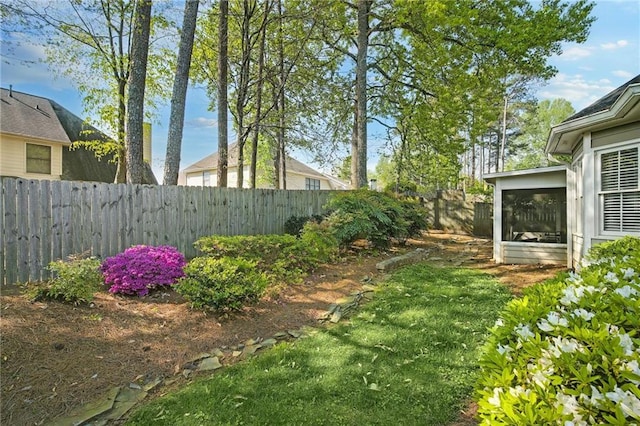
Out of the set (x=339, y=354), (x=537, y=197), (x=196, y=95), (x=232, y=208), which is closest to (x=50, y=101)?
(x=196, y=95)

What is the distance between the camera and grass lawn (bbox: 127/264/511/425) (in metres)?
2.43

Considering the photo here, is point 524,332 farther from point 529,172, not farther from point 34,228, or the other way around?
point 529,172

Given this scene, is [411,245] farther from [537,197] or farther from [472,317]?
[472,317]

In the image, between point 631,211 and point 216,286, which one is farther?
point 631,211

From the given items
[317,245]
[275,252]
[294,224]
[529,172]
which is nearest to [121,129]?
[294,224]

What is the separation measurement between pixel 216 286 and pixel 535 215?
300 inches

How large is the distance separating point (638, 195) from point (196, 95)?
518 inches

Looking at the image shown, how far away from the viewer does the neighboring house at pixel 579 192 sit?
210 inches

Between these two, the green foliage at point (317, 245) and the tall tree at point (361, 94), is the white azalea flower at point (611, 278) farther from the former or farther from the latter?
the tall tree at point (361, 94)

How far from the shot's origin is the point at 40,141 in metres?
13.1

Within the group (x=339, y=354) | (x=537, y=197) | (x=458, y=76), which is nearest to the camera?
(x=339, y=354)

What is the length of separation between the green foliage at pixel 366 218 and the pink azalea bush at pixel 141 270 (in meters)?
3.69

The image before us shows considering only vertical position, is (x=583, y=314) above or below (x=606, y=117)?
below

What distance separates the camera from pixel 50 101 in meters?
15.4
